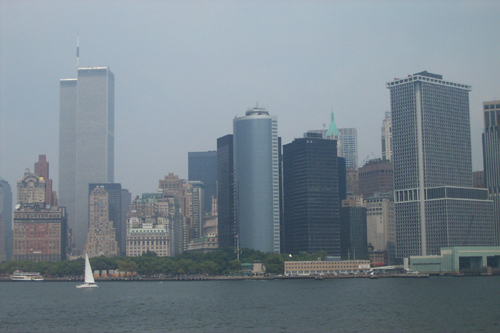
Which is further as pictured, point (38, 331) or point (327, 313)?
point (327, 313)

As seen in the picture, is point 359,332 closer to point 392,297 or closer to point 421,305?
point 421,305

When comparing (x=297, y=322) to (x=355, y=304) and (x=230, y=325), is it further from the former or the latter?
(x=355, y=304)

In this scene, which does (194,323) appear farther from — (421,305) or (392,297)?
(392,297)

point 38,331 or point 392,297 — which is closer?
point 38,331

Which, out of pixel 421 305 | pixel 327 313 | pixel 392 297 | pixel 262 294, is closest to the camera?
pixel 327 313

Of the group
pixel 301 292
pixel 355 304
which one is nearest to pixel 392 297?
pixel 355 304

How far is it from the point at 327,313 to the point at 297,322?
42.4 ft

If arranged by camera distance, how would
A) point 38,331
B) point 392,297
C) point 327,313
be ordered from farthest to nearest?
point 392,297 → point 327,313 → point 38,331

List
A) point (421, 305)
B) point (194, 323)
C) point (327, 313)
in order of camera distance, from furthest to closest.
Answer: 1. point (421, 305)
2. point (327, 313)
3. point (194, 323)

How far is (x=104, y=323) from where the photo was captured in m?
116

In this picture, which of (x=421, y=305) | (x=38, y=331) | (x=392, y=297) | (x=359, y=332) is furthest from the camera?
(x=392, y=297)

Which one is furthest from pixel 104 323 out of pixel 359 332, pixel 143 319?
pixel 359 332

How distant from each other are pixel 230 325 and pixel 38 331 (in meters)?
27.0

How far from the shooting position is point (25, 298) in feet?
593
